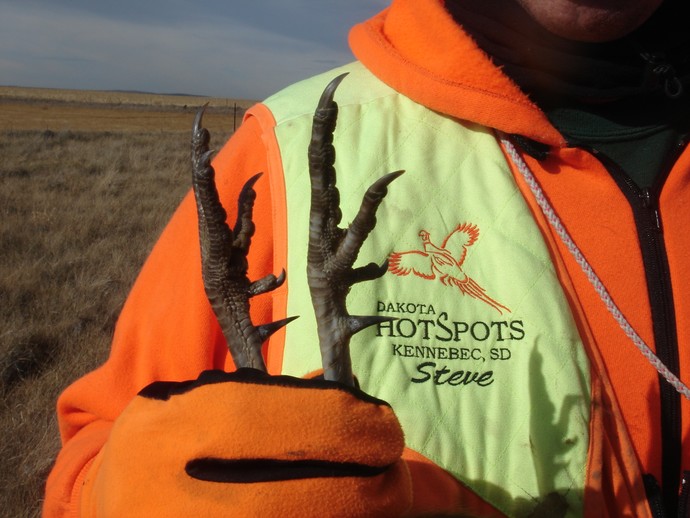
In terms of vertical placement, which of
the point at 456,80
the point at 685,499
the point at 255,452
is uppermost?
the point at 456,80

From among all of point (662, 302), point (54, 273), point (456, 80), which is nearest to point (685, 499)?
point (662, 302)

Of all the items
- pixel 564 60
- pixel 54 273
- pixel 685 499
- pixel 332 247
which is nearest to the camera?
pixel 332 247

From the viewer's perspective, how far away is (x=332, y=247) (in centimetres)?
111

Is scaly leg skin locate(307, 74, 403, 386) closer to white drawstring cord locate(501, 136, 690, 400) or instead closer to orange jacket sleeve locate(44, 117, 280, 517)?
orange jacket sleeve locate(44, 117, 280, 517)

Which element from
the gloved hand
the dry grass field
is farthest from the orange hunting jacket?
the dry grass field

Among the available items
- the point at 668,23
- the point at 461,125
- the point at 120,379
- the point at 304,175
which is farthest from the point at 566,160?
the point at 120,379

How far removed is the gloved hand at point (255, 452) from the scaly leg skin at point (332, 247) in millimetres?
150

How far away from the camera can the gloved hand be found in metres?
0.93

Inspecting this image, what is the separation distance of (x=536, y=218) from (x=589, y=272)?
0.16 m

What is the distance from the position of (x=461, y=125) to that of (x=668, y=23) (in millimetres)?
642

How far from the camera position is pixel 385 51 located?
1.60m

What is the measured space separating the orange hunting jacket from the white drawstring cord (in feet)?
0.09

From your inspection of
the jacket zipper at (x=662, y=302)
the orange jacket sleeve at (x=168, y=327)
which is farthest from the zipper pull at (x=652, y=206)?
the orange jacket sleeve at (x=168, y=327)

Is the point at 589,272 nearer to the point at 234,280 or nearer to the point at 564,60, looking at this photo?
the point at 564,60
